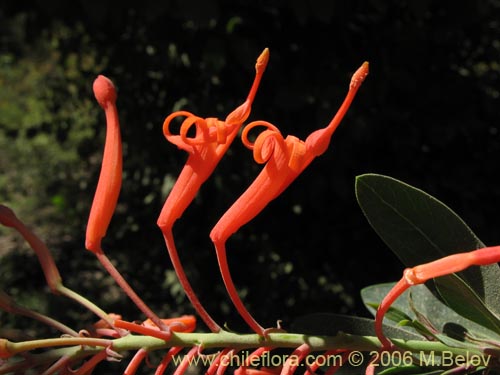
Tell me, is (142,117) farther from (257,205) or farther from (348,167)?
(257,205)

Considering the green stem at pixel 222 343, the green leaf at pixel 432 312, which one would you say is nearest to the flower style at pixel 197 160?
the green stem at pixel 222 343

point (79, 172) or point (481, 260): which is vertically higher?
point (79, 172)

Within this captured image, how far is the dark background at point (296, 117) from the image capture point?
228 cm

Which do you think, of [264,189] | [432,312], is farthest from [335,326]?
[264,189]

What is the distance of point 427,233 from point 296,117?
1506 millimetres

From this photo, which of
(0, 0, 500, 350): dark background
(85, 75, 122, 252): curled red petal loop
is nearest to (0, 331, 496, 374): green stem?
(85, 75, 122, 252): curled red petal loop

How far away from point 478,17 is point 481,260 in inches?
75.2

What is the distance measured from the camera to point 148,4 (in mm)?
1974

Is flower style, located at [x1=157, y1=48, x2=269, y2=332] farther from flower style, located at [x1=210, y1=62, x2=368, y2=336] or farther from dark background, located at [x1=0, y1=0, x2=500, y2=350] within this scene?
dark background, located at [x1=0, y1=0, x2=500, y2=350]

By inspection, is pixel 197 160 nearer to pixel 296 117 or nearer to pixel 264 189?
pixel 264 189

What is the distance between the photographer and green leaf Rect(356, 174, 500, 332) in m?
0.85

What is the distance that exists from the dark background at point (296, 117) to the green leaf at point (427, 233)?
1.19 metres

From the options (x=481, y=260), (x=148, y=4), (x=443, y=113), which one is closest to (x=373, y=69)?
(x=443, y=113)

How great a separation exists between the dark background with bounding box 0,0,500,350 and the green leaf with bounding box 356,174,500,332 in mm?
1194
